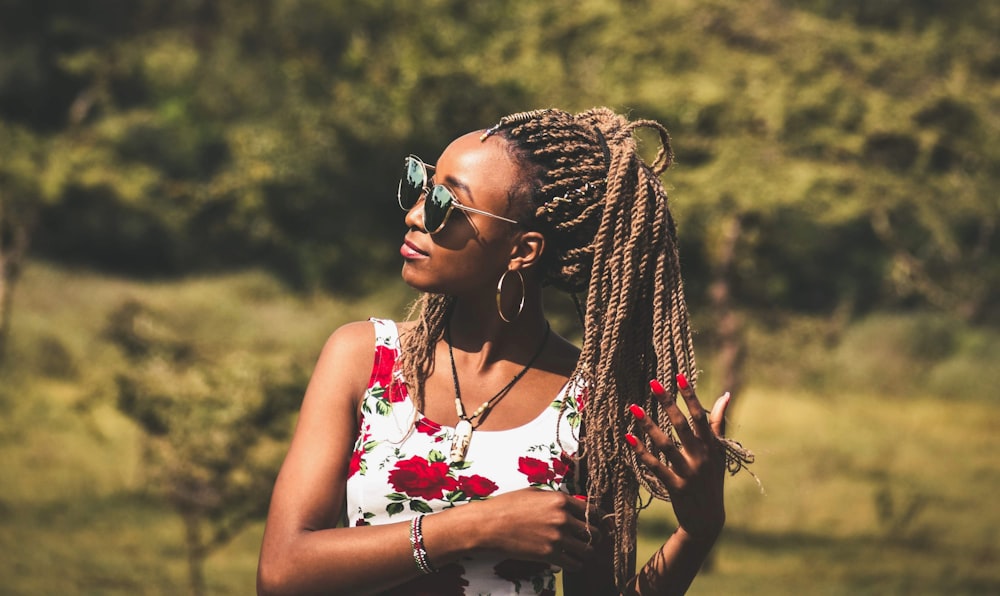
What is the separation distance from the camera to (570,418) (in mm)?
2457

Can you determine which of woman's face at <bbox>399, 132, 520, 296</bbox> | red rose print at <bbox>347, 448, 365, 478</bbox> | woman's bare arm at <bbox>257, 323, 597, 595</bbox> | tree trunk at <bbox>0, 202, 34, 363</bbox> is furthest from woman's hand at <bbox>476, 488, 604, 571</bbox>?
tree trunk at <bbox>0, 202, 34, 363</bbox>

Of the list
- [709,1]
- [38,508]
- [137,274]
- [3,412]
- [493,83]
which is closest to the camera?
[493,83]

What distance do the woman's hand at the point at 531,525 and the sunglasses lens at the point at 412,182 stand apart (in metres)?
0.63

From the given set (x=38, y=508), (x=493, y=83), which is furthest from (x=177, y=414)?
(x=38, y=508)

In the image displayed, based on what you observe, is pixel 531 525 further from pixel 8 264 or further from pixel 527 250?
pixel 8 264

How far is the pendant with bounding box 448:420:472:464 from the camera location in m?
2.37

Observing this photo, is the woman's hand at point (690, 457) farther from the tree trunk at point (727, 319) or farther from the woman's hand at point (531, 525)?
the tree trunk at point (727, 319)

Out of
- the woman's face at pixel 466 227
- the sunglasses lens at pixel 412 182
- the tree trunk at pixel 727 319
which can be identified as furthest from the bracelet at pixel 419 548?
the tree trunk at pixel 727 319

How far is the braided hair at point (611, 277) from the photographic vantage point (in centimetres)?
241

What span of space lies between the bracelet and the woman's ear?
551 mm

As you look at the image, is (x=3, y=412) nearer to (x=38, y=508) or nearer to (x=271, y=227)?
(x=38, y=508)

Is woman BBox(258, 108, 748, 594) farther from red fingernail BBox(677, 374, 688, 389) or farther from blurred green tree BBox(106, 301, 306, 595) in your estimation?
blurred green tree BBox(106, 301, 306, 595)

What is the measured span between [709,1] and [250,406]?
6.60 meters

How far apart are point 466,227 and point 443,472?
46 centimetres
